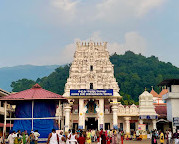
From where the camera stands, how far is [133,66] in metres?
115

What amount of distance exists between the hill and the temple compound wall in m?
45.8

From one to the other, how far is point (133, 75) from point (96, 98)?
60164 mm

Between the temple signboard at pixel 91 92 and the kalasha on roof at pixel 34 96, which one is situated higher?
the temple signboard at pixel 91 92

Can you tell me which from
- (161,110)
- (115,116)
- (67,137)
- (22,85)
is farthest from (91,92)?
(22,85)

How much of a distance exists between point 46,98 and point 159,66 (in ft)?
303

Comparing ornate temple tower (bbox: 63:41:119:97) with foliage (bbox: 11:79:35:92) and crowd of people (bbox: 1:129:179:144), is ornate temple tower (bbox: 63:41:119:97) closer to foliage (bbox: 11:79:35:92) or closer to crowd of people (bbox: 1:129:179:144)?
crowd of people (bbox: 1:129:179:144)

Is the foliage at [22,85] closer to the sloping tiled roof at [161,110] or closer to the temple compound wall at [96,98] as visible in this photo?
the temple compound wall at [96,98]

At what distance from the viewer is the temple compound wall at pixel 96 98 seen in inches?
1625

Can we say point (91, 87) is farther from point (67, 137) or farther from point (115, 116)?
point (67, 137)

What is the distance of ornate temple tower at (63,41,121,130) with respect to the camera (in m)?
41.0

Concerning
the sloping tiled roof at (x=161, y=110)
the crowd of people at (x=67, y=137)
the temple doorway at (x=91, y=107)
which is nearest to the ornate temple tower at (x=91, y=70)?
the temple doorway at (x=91, y=107)

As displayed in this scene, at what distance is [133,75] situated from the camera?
99.9m

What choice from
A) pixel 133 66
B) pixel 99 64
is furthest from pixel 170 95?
pixel 133 66

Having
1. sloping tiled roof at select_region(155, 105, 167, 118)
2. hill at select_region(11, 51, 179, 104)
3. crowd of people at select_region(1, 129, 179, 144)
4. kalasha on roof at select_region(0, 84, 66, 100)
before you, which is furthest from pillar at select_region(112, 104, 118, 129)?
hill at select_region(11, 51, 179, 104)
